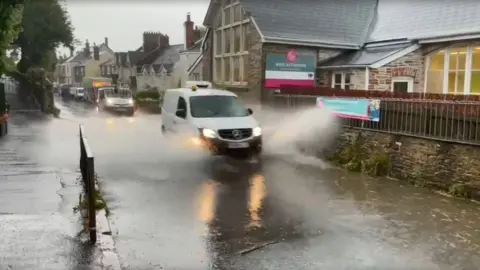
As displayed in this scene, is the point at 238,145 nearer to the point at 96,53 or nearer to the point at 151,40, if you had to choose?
the point at 151,40

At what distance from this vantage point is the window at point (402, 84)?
19.9 m

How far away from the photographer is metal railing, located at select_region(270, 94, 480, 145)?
927cm

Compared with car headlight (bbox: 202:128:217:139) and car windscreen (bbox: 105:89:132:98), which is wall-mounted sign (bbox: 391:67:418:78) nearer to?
car headlight (bbox: 202:128:217:139)

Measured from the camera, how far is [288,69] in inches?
844

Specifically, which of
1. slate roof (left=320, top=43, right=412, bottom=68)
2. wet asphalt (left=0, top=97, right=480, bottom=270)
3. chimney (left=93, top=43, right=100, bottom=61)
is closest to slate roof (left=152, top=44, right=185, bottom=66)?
chimney (left=93, top=43, right=100, bottom=61)

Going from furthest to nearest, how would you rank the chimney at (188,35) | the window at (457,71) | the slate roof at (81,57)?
the slate roof at (81,57) < the chimney at (188,35) < the window at (457,71)

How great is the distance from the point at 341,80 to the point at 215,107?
28.9ft

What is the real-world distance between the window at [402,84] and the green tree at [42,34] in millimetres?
25549

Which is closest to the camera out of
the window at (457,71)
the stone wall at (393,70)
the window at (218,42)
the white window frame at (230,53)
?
the window at (457,71)

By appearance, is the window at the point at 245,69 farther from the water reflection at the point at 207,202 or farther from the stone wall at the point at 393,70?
the water reflection at the point at 207,202

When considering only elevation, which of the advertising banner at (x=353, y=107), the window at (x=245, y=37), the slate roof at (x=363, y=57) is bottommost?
the advertising banner at (x=353, y=107)

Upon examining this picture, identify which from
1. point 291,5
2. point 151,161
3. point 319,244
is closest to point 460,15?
point 291,5

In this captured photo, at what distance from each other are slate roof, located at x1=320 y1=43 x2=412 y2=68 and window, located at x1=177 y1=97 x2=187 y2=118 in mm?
8305

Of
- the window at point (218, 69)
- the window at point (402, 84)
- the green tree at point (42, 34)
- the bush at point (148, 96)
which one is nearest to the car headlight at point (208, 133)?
the window at point (402, 84)
